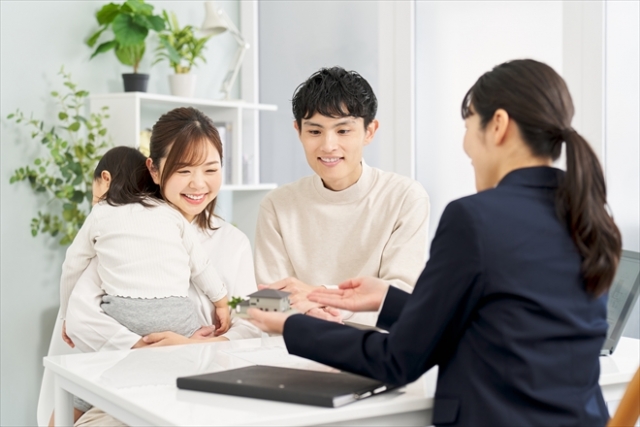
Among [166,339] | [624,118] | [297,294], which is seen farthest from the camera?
[624,118]

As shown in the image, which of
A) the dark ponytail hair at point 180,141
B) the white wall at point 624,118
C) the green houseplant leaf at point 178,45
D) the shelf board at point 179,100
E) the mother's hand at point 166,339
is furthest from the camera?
the green houseplant leaf at point 178,45

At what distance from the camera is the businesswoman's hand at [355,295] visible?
157 cm

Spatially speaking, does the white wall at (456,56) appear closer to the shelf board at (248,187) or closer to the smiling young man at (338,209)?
the shelf board at (248,187)

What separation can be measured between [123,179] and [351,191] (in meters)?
0.69

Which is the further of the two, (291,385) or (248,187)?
(248,187)

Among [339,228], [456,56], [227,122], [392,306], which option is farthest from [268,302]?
[227,122]

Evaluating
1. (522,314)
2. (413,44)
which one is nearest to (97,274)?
(522,314)

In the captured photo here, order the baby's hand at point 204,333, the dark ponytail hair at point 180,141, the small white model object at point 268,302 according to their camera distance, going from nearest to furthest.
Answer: the small white model object at point 268,302
the baby's hand at point 204,333
the dark ponytail hair at point 180,141

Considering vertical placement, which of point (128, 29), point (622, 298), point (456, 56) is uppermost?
point (128, 29)

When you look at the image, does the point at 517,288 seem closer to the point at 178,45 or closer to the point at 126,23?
the point at 126,23

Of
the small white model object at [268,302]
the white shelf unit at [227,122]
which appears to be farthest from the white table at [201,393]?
the white shelf unit at [227,122]

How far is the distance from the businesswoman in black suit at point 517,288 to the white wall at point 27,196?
2428mm

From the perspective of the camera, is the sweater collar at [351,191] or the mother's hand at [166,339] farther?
the sweater collar at [351,191]

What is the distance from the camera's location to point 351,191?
96.0 inches
